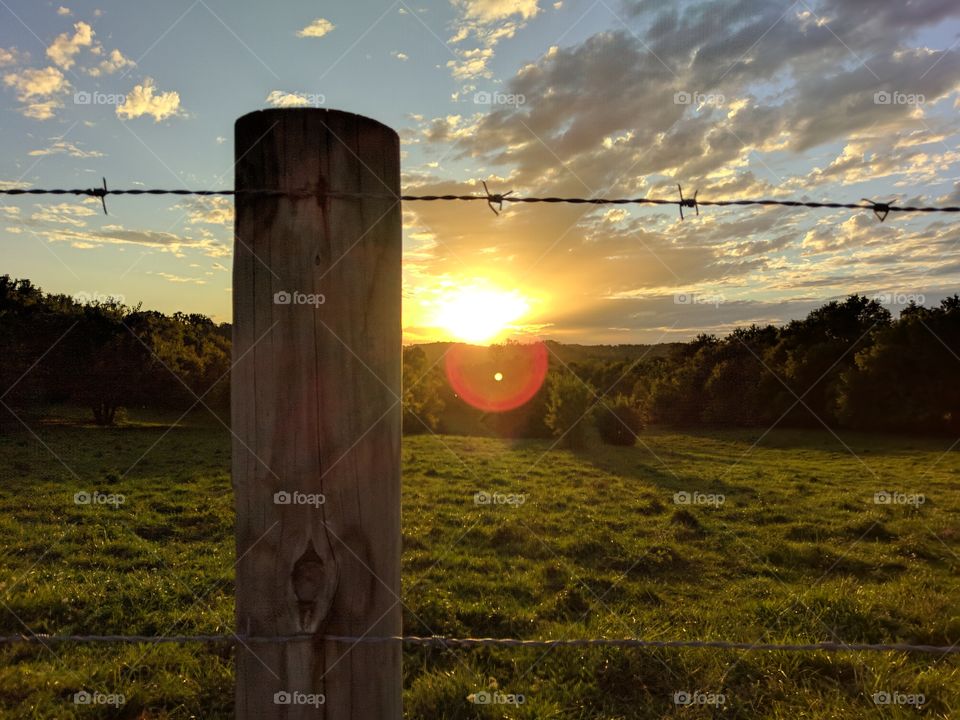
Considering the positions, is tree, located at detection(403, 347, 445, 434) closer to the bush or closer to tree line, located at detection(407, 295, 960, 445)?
tree line, located at detection(407, 295, 960, 445)

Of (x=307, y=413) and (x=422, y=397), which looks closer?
(x=307, y=413)

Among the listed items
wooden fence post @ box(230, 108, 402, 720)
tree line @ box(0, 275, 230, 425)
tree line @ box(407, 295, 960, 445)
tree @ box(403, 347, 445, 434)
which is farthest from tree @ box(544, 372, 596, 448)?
wooden fence post @ box(230, 108, 402, 720)

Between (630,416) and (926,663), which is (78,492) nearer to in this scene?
(926,663)

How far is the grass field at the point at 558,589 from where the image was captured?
4078 mm

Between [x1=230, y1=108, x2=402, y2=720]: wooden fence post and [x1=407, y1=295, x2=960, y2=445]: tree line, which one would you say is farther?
[x1=407, y1=295, x2=960, y2=445]: tree line

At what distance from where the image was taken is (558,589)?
6441 millimetres

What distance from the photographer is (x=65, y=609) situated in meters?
5.52

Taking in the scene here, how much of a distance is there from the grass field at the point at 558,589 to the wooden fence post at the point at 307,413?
265cm

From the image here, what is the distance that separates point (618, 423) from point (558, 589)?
20759 mm

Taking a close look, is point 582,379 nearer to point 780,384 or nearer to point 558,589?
point 780,384

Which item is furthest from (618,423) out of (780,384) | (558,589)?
(558,589)

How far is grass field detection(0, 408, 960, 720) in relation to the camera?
4078 mm

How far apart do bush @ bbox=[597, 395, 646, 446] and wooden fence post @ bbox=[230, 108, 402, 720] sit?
25.5m

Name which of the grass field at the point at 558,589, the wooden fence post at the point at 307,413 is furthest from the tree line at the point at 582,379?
the wooden fence post at the point at 307,413
